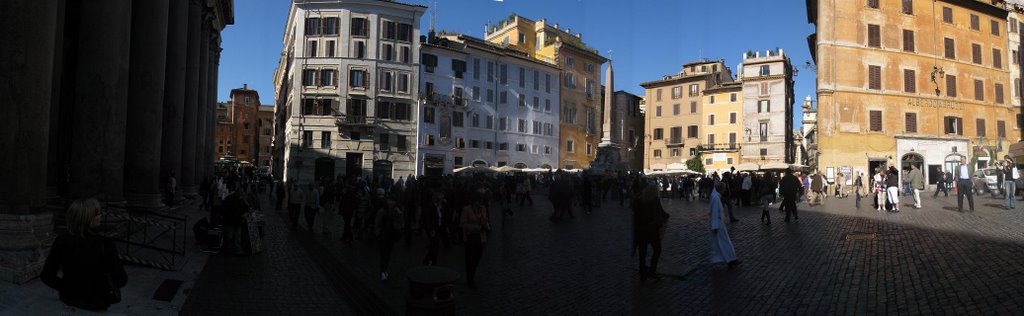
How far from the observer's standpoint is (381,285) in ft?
26.2

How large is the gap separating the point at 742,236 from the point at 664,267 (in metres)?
4.47

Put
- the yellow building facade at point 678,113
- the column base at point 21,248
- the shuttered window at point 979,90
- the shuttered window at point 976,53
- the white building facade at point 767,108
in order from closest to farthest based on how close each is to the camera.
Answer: the column base at point 21,248
the shuttered window at point 979,90
the shuttered window at point 976,53
the white building facade at point 767,108
the yellow building facade at point 678,113

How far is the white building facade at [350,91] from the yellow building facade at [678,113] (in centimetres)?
2978

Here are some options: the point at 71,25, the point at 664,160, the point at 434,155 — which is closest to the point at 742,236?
the point at 71,25

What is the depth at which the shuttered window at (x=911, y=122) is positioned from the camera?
1399 inches

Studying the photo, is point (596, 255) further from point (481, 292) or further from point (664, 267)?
point (481, 292)

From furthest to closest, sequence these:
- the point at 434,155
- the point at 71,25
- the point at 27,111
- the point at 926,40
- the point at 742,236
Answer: the point at 434,155 → the point at 926,40 → the point at 71,25 → the point at 742,236 → the point at 27,111

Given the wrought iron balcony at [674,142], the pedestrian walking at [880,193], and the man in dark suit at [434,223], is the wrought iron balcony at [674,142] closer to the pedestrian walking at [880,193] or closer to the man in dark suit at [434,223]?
the pedestrian walking at [880,193]

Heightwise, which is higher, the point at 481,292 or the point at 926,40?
the point at 926,40

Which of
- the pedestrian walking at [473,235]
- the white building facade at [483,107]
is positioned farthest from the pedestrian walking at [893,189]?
the white building facade at [483,107]

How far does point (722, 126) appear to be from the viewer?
2349 inches

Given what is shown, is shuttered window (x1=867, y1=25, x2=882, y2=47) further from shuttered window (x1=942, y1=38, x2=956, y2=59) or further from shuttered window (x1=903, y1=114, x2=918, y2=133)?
shuttered window (x1=942, y1=38, x2=956, y2=59)

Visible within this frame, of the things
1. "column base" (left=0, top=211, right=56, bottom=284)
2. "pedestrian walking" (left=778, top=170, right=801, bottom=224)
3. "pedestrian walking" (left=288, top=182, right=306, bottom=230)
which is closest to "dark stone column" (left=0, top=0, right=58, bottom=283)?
"column base" (left=0, top=211, right=56, bottom=284)

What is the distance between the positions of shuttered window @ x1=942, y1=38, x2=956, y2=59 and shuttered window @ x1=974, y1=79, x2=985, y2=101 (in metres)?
2.56
